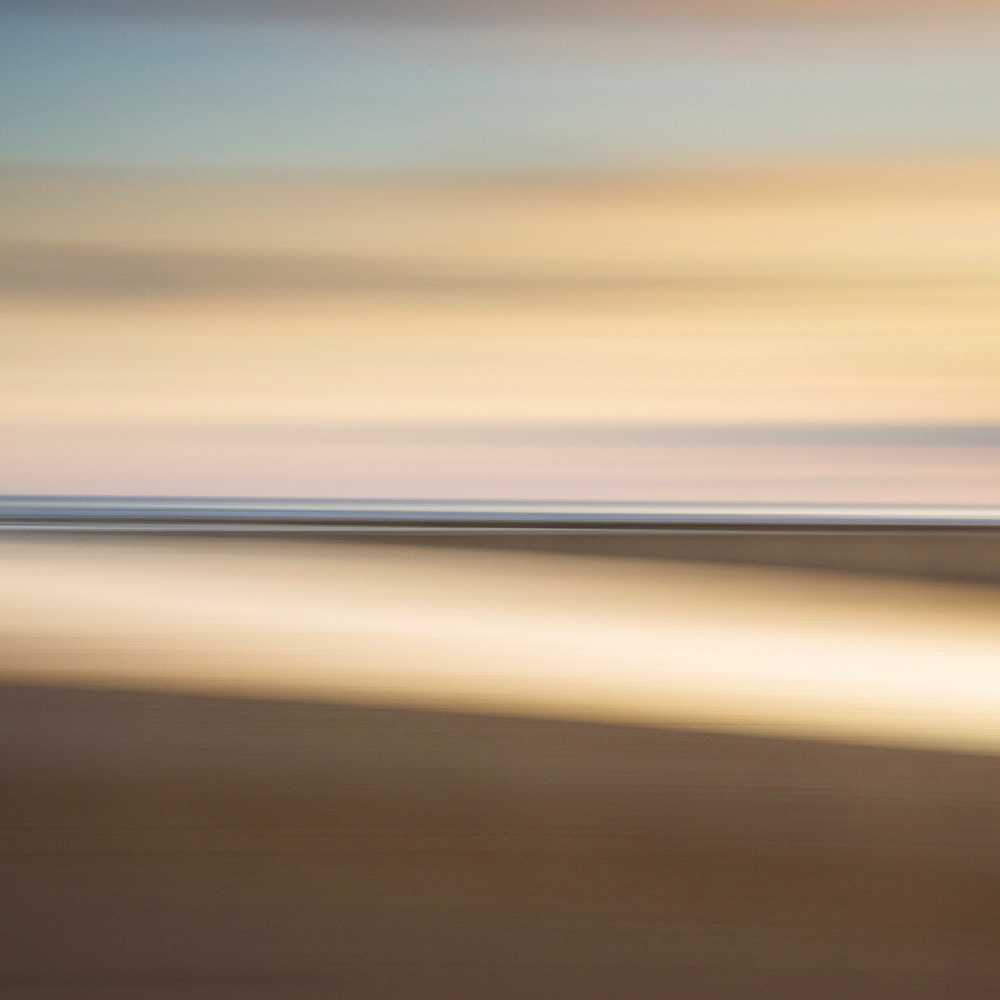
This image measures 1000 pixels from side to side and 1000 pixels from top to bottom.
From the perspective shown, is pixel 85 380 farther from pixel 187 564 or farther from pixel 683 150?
pixel 683 150

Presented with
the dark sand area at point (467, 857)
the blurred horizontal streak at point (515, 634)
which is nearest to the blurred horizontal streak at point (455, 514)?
the blurred horizontal streak at point (515, 634)

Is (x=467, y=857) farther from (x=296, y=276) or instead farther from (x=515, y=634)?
(x=296, y=276)

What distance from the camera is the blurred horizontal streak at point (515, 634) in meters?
1.21

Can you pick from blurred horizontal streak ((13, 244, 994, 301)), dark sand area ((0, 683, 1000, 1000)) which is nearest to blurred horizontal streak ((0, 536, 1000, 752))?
dark sand area ((0, 683, 1000, 1000))

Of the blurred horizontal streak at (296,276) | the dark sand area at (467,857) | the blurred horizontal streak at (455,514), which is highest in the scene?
the blurred horizontal streak at (296,276)

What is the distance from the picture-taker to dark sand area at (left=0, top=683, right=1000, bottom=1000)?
1.18 metres

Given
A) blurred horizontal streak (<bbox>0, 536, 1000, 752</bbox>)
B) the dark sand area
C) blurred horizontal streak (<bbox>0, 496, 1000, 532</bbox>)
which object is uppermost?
blurred horizontal streak (<bbox>0, 496, 1000, 532</bbox>)

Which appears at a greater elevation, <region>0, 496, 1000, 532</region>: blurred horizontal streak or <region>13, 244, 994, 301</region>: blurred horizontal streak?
<region>13, 244, 994, 301</region>: blurred horizontal streak

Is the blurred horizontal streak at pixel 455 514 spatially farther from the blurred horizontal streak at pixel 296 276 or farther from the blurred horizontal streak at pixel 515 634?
the blurred horizontal streak at pixel 296 276

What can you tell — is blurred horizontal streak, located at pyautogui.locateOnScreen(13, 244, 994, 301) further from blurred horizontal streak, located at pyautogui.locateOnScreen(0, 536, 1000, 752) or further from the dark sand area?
the dark sand area

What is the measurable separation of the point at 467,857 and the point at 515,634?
0.24m

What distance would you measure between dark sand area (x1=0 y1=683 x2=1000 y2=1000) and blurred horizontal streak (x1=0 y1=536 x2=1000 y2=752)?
3 centimetres

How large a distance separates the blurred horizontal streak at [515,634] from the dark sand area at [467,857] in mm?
27

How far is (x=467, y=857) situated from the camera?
1222mm
